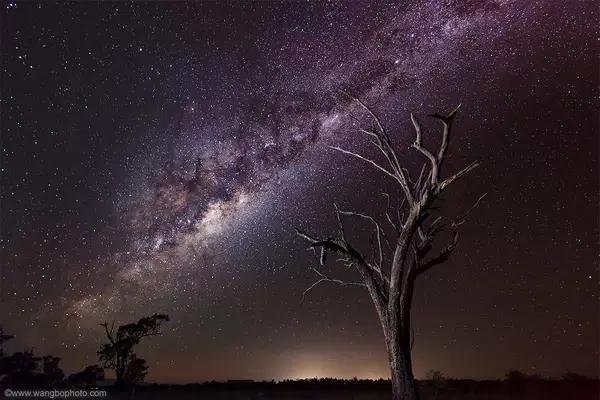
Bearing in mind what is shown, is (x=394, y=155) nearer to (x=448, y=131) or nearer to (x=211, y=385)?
(x=448, y=131)

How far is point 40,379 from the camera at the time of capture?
97.2 feet

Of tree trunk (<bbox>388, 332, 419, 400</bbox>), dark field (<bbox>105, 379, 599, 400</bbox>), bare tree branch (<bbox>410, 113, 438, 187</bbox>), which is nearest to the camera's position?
tree trunk (<bbox>388, 332, 419, 400</bbox>)

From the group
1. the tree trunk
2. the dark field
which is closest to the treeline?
the dark field

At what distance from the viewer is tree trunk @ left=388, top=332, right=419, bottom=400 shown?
437 inches

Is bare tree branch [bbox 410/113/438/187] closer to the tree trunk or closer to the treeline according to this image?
the tree trunk

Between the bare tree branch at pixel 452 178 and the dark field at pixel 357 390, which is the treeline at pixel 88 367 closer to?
the dark field at pixel 357 390

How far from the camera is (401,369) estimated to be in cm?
1129

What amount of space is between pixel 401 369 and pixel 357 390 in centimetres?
2584

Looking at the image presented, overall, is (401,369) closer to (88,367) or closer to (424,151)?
(424,151)

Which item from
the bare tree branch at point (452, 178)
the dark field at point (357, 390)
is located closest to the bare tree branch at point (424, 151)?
the bare tree branch at point (452, 178)

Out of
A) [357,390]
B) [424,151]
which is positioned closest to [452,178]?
[424,151]

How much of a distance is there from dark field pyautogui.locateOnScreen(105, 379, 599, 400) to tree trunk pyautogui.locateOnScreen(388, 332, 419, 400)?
9601mm

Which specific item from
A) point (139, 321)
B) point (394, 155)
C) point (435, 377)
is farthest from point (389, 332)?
point (139, 321)

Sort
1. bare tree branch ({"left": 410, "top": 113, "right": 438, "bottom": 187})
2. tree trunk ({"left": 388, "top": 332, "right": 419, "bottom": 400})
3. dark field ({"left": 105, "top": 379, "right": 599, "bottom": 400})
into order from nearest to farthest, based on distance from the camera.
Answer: tree trunk ({"left": 388, "top": 332, "right": 419, "bottom": 400})
bare tree branch ({"left": 410, "top": 113, "right": 438, "bottom": 187})
dark field ({"left": 105, "top": 379, "right": 599, "bottom": 400})
